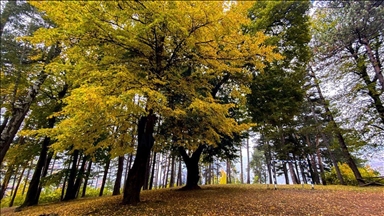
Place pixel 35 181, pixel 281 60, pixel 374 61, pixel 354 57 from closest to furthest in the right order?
pixel 281 60, pixel 374 61, pixel 35 181, pixel 354 57

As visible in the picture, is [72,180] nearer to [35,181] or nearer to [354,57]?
[35,181]

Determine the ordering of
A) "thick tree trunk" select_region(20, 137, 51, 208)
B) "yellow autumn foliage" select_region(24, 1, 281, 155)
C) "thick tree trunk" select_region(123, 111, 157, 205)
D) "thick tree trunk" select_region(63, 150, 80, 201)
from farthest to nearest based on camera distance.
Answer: "thick tree trunk" select_region(63, 150, 80, 201) → "thick tree trunk" select_region(20, 137, 51, 208) → "thick tree trunk" select_region(123, 111, 157, 205) → "yellow autumn foliage" select_region(24, 1, 281, 155)

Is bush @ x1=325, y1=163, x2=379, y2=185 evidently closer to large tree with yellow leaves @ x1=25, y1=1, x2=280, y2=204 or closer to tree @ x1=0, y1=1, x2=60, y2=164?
large tree with yellow leaves @ x1=25, y1=1, x2=280, y2=204

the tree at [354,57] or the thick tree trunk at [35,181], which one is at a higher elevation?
the tree at [354,57]

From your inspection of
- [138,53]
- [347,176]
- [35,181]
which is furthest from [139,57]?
[347,176]

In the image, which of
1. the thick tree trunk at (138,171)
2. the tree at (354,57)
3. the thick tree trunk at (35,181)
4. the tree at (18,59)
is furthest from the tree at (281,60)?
the thick tree trunk at (35,181)

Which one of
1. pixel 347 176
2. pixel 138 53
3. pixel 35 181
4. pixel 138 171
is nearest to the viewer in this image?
pixel 138 53

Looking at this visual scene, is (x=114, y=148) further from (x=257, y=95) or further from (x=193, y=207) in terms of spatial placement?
(x=257, y=95)

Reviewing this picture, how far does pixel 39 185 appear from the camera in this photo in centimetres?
1198

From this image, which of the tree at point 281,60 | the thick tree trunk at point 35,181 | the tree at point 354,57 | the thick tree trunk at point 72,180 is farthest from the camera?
the thick tree trunk at point 72,180

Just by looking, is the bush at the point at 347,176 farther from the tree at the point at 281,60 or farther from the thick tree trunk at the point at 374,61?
the tree at the point at 281,60

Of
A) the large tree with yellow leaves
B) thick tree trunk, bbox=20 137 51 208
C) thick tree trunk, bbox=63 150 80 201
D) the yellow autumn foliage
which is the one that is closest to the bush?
the large tree with yellow leaves

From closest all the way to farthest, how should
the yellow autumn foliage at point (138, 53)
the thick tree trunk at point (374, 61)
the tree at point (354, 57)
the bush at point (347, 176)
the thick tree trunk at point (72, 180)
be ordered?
the yellow autumn foliage at point (138, 53), the tree at point (354, 57), the thick tree trunk at point (374, 61), the thick tree trunk at point (72, 180), the bush at point (347, 176)

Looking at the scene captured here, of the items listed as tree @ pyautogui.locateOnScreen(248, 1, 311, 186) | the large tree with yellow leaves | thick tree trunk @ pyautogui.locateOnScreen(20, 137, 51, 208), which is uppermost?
tree @ pyautogui.locateOnScreen(248, 1, 311, 186)
